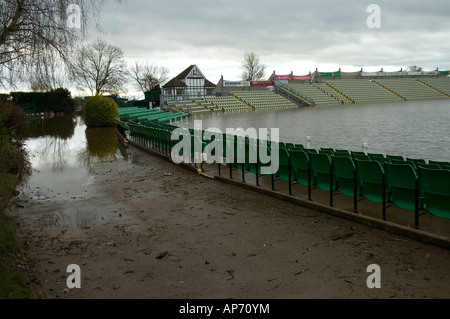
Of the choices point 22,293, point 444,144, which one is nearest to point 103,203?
point 22,293

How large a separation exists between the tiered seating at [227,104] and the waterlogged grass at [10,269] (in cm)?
4327

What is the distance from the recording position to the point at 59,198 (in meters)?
8.69

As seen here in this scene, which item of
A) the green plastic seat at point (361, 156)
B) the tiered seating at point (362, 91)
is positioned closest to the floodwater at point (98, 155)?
the green plastic seat at point (361, 156)

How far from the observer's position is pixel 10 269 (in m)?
4.50

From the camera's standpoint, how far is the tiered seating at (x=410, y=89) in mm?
64062

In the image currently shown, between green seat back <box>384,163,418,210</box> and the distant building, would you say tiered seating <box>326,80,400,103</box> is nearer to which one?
the distant building

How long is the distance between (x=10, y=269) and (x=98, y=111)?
27933 mm

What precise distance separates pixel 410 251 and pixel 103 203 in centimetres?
573

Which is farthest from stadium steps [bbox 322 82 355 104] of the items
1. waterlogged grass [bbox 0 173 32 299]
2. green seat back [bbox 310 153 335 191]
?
waterlogged grass [bbox 0 173 32 299]

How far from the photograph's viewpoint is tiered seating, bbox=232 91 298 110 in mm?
53469

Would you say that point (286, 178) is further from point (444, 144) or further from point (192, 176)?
point (444, 144)

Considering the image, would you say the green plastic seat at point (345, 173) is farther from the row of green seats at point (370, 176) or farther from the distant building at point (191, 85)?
the distant building at point (191, 85)

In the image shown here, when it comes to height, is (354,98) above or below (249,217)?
above

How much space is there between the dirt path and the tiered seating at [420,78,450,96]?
70426 mm
